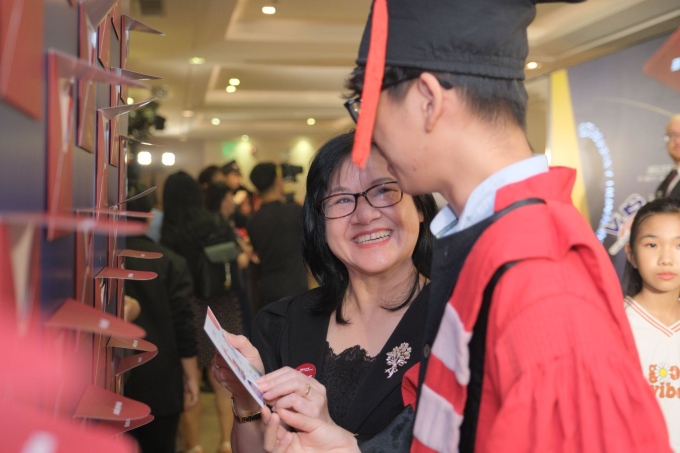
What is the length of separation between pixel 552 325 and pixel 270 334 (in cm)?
103

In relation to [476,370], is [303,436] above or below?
below

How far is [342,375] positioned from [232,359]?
20.0 inches

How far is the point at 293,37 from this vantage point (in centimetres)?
637

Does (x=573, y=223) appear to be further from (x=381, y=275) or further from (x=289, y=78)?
(x=289, y=78)

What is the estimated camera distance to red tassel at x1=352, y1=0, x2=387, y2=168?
2.64 ft

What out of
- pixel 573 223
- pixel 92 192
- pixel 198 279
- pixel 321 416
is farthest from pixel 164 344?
pixel 573 223

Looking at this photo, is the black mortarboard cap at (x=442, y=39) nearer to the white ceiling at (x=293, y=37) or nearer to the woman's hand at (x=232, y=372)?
the woman's hand at (x=232, y=372)

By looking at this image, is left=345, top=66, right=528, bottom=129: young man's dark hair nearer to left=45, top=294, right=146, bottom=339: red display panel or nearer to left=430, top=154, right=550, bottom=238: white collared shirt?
left=430, top=154, right=550, bottom=238: white collared shirt

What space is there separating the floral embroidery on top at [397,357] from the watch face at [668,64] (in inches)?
58.3

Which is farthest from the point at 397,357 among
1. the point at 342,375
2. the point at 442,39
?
the point at 442,39

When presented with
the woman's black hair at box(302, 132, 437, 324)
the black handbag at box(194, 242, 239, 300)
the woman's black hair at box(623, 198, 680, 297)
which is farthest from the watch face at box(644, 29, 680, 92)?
the black handbag at box(194, 242, 239, 300)

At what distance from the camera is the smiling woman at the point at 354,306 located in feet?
4.46

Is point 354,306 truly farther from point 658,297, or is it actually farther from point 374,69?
point 658,297

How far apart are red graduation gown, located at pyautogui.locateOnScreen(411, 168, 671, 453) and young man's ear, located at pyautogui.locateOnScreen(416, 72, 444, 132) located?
0.15m
